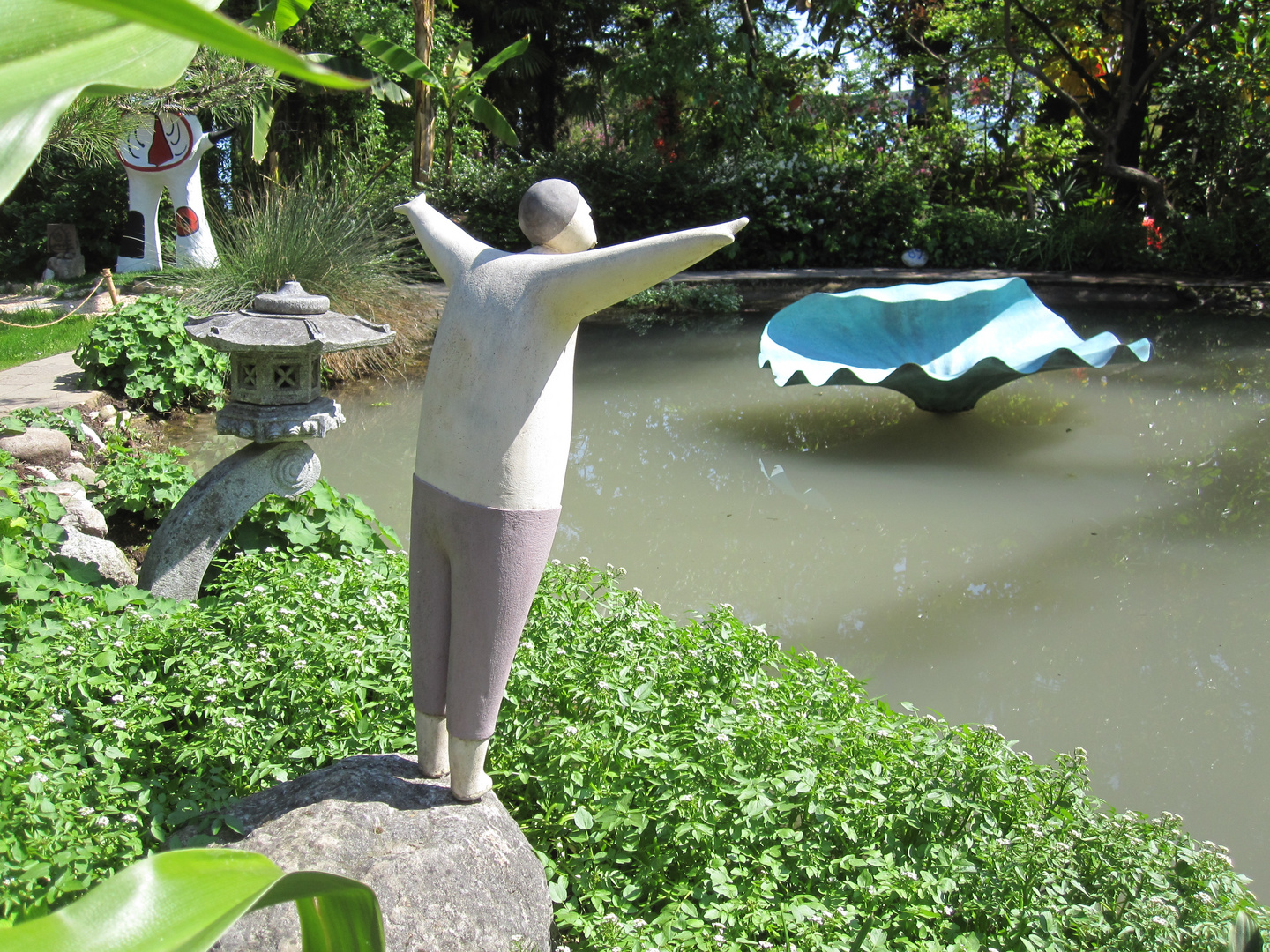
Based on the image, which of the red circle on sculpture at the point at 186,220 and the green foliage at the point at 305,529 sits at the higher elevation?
the red circle on sculpture at the point at 186,220

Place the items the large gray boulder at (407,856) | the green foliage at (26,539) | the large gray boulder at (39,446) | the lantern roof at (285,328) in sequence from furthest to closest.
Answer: the large gray boulder at (39,446)
the lantern roof at (285,328)
the green foliage at (26,539)
the large gray boulder at (407,856)

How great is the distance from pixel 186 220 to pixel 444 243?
993 centimetres

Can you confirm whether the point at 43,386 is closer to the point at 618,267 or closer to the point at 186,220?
the point at 186,220

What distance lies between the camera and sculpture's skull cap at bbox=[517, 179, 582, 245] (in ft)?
7.23

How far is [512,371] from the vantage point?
2061mm

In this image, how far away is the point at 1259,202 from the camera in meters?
12.5

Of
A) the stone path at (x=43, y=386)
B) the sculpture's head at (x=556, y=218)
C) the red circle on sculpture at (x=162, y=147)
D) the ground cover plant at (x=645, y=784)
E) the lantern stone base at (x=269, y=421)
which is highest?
the red circle on sculpture at (x=162, y=147)

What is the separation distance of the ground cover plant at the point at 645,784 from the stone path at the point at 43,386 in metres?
3.08

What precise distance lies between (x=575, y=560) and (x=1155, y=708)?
258 centimetres

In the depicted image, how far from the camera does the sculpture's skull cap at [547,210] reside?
7.23 feet

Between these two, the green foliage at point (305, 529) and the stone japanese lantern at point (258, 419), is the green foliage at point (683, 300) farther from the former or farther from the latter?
the stone japanese lantern at point (258, 419)

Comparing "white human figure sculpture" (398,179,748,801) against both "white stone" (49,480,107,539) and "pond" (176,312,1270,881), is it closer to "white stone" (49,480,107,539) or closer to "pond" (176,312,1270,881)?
"pond" (176,312,1270,881)

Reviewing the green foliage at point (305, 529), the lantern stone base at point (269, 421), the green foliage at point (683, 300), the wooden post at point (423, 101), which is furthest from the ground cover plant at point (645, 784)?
the wooden post at point (423, 101)

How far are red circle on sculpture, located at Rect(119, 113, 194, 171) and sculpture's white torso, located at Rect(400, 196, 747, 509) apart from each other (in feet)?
34.3
